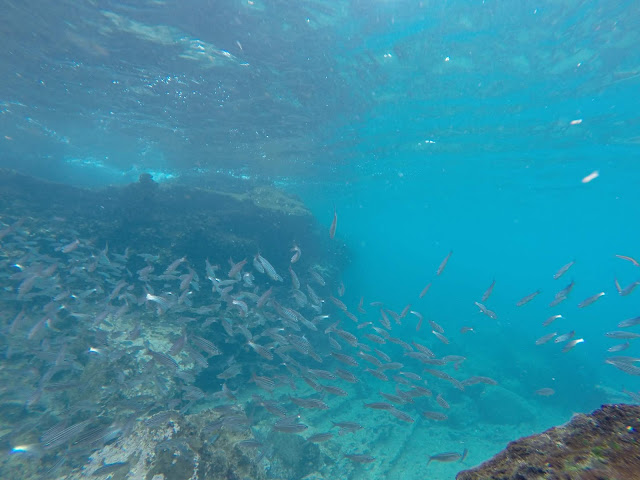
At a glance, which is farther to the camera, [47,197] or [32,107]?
[32,107]

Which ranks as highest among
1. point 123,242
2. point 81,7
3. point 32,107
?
point 81,7

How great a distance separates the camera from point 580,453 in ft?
5.37

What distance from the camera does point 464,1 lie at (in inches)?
437

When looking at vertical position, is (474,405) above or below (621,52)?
below

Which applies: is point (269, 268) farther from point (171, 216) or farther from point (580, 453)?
point (171, 216)

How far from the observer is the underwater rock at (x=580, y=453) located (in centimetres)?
149

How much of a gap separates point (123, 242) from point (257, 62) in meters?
10.7

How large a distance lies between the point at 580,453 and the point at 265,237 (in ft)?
56.9

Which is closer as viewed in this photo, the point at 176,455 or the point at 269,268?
the point at 176,455

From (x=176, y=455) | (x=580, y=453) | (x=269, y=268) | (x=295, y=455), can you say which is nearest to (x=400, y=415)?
(x=295, y=455)

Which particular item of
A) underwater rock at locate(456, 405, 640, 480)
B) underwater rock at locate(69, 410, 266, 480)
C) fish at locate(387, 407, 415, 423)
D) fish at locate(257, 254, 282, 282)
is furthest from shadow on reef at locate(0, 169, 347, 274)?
underwater rock at locate(456, 405, 640, 480)

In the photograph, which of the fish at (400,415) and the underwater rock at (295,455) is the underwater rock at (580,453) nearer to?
the fish at (400,415)

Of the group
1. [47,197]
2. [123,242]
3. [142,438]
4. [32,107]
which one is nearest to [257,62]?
[123,242]

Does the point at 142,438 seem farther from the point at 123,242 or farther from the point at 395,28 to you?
the point at 395,28
